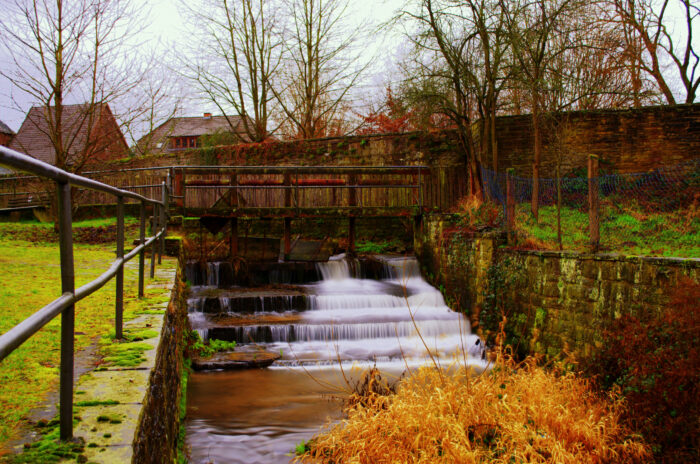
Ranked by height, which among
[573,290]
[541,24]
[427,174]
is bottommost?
[573,290]

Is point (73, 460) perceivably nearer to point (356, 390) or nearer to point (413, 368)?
point (356, 390)

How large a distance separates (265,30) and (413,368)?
18286mm

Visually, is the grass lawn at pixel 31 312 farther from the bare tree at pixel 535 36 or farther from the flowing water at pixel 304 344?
the bare tree at pixel 535 36

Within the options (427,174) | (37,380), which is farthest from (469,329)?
(37,380)

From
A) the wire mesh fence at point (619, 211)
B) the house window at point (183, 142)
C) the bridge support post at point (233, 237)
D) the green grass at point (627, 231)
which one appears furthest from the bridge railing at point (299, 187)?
the house window at point (183, 142)

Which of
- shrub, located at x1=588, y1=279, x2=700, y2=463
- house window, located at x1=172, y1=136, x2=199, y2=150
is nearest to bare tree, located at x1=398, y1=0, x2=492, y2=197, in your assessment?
shrub, located at x1=588, y1=279, x2=700, y2=463

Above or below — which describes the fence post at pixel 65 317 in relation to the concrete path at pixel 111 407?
above

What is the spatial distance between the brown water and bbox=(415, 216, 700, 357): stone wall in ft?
10.6

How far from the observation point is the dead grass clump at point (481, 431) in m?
4.40

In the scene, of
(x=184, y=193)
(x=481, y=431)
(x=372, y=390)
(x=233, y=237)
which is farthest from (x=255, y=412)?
(x=184, y=193)

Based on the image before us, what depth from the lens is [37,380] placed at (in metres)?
2.26

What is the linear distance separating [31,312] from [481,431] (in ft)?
12.7

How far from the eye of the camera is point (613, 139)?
14.1 metres

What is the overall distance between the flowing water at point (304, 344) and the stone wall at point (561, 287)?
0.85 metres
